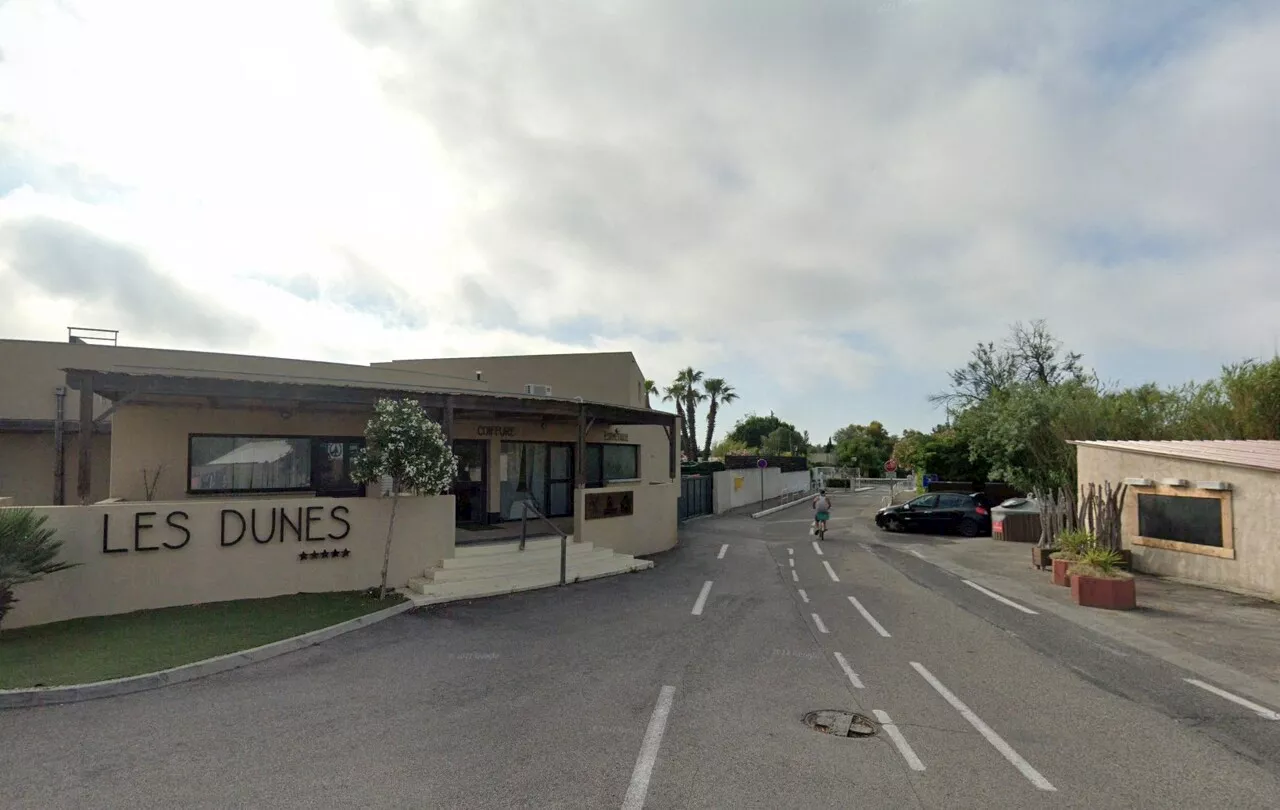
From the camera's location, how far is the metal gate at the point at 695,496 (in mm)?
28031

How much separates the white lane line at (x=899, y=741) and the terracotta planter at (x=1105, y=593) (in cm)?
782

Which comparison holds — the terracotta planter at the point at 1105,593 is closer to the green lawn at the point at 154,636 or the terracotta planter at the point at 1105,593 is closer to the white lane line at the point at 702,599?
the white lane line at the point at 702,599

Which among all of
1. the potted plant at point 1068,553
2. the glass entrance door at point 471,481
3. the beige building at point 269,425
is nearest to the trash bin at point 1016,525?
the potted plant at point 1068,553

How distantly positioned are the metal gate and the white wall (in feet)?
1.84

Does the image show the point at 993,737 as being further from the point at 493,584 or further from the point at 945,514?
the point at 945,514

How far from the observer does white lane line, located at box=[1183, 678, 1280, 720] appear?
6457 millimetres

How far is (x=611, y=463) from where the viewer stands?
73.5ft

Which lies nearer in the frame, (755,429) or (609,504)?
(609,504)

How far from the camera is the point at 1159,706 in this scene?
262 inches

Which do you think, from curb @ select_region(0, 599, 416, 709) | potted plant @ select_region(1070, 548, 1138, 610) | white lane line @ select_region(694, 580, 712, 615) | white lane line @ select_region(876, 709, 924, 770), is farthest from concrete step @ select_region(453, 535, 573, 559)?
potted plant @ select_region(1070, 548, 1138, 610)

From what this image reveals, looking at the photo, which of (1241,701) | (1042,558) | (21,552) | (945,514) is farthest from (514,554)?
(945,514)

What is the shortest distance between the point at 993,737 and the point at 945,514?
21264mm

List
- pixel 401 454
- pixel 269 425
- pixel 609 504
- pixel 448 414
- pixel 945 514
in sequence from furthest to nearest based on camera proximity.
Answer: pixel 945 514
pixel 609 504
pixel 269 425
pixel 448 414
pixel 401 454

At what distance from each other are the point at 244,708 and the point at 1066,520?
55.2ft
